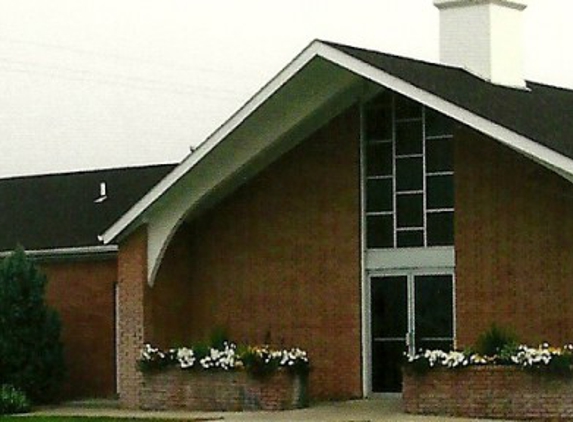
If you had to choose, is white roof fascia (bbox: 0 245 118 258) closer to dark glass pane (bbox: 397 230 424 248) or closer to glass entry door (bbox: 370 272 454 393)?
glass entry door (bbox: 370 272 454 393)

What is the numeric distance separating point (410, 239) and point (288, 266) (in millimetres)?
2449

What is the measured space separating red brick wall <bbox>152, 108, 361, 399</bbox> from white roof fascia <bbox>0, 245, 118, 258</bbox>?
5.37 feet

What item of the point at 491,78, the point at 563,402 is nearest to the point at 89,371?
the point at 491,78

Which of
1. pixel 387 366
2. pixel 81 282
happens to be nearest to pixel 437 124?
pixel 387 366

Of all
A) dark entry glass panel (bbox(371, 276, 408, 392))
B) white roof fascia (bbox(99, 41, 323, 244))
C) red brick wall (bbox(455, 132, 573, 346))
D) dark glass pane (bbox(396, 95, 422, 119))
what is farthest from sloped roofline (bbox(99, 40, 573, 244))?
dark entry glass panel (bbox(371, 276, 408, 392))

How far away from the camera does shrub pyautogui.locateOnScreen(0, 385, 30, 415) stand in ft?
96.8

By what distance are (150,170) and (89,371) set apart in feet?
21.9

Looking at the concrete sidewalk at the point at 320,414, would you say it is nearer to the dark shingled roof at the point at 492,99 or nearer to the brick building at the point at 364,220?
the brick building at the point at 364,220

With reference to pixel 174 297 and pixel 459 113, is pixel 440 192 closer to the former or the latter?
pixel 459 113

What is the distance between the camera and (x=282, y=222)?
101ft

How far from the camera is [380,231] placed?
29656mm

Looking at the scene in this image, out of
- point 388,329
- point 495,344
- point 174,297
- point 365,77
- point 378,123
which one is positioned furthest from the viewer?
point 174,297

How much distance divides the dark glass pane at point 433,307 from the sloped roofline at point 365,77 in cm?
354

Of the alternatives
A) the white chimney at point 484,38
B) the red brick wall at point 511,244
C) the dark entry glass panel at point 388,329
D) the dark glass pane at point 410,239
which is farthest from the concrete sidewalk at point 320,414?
the white chimney at point 484,38
